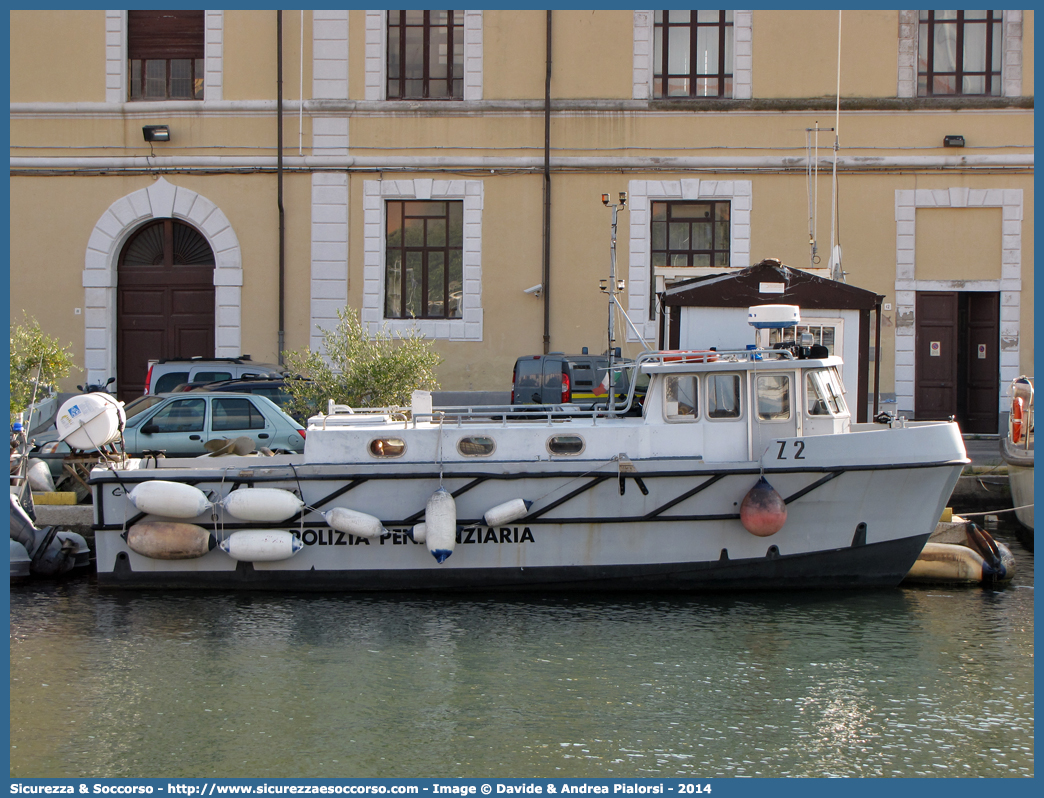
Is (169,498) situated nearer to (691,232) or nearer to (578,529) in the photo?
(578,529)

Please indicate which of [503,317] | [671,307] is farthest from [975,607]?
[503,317]

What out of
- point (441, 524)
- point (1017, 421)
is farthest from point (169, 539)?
point (1017, 421)

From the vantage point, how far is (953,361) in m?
21.2

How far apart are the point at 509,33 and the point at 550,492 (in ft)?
43.7

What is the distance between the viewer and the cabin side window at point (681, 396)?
432 inches

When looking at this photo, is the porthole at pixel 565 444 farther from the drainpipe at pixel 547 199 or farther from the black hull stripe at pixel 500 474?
the drainpipe at pixel 547 199

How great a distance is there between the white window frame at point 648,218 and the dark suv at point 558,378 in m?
2.74

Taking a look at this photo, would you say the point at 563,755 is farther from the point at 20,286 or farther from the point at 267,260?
the point at 20,286

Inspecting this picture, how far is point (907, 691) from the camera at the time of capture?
27.9 feet

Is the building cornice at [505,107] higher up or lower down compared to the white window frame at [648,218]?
higher up

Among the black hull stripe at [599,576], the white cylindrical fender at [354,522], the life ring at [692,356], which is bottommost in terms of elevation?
the black hull stripe at [599,576]

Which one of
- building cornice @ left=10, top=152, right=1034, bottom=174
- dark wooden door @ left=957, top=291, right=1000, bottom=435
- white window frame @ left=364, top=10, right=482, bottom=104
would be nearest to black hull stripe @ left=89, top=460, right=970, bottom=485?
dark wooden door @ left=957, top=291, right=1000, bottom=435

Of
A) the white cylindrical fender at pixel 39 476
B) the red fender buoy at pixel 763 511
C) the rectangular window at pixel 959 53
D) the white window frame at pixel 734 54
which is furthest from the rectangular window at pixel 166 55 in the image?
the red fender buoy at pixel 763 511

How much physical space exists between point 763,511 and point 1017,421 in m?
6.02
